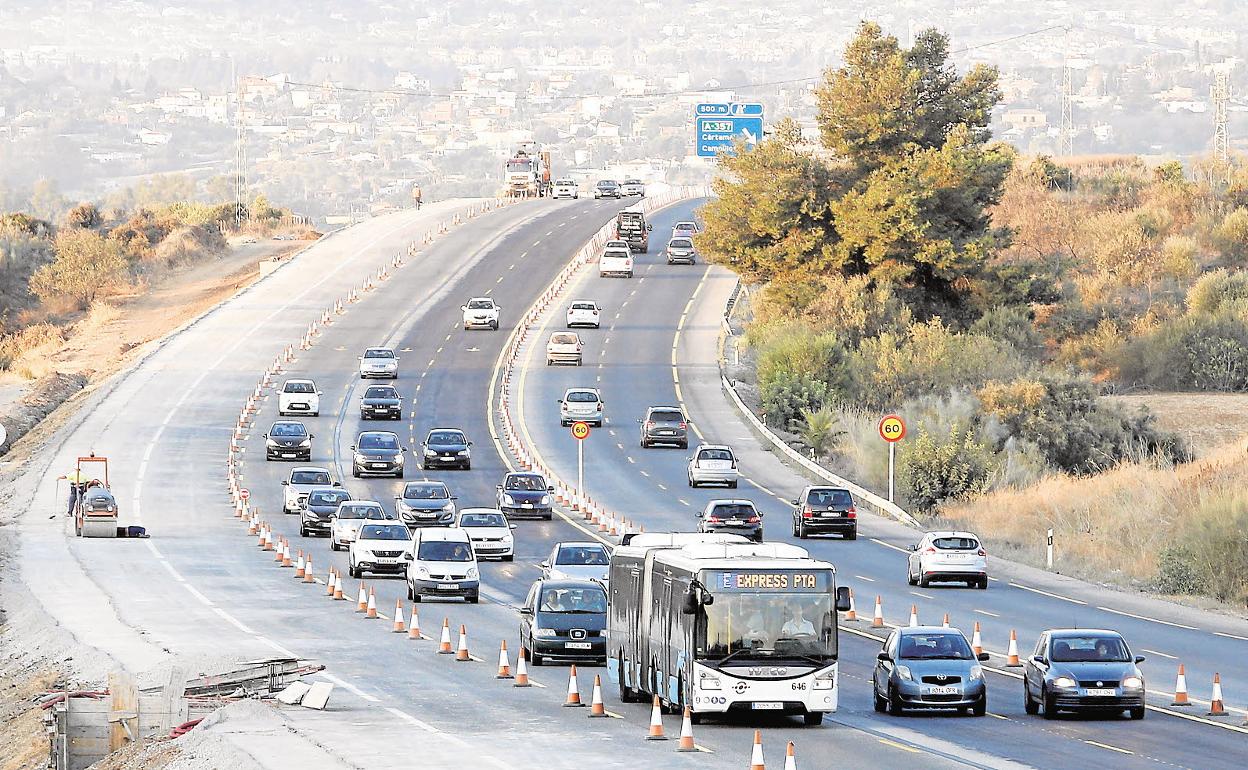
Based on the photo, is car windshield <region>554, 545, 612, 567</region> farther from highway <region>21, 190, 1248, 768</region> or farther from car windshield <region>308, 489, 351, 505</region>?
car windshield <region>308, 489, 351, 505</region>

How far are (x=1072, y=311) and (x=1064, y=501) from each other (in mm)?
45287

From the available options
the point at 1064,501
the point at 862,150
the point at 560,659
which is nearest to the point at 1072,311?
the point at 862,150

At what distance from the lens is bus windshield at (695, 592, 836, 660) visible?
1009 inches

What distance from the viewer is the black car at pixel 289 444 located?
6950 centimetres

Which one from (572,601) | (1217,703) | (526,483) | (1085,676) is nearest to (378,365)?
(526,483)

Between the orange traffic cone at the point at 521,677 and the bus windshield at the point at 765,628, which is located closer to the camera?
the bus windshield at the point at 765,628

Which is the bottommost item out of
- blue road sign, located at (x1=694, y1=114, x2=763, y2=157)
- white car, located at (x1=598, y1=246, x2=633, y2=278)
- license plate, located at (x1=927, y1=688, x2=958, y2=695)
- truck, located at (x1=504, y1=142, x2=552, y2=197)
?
license plate, located at (x1=927, y1=688, x2=958, y2=695)

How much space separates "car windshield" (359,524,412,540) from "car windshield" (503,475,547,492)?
11235mm

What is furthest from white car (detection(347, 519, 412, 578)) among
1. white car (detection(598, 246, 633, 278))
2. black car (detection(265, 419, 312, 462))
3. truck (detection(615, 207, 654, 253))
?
truck (detection(615, 207, 654, 253))

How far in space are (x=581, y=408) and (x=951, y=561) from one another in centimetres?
3366

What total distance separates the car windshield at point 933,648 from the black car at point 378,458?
38.6 metres

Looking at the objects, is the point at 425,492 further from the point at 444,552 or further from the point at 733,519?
the point at 444,552

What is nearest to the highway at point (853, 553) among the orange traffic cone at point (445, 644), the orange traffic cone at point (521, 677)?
the orange traffic cone at point (521, 677)

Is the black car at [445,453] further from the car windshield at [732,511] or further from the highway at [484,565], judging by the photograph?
the car windshield at [732,511]
